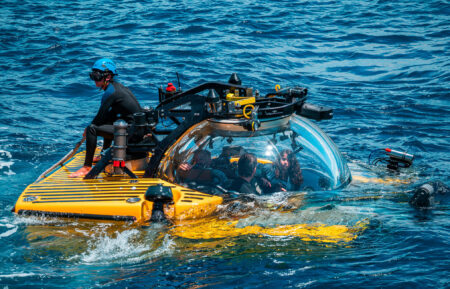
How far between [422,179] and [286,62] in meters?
8.26

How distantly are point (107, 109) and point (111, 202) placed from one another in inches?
63.3

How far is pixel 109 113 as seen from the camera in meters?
7.04

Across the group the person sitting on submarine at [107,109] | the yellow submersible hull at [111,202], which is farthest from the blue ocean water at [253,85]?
the person sitting on submarine at [107,109]

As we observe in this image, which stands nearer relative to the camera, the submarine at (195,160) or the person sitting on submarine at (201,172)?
the submarine at (195,160)

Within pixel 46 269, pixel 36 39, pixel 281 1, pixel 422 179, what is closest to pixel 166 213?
pixel 46 269

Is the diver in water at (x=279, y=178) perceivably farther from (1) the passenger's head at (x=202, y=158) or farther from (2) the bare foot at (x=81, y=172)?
(2) the bare foot at (x=81, y=172)

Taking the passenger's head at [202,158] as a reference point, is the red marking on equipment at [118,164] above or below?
below

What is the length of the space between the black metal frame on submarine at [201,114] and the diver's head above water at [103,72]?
0.72m

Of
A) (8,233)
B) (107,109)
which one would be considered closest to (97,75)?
(107,109)

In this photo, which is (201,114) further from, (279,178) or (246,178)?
(279,178)

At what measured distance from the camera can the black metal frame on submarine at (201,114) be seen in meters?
6.14

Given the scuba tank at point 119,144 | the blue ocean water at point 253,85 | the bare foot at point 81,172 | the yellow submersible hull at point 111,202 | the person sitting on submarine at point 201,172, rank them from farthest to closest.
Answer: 1. the bare foot at point 81,172
2. the scuba tank at point 119,144
3. the person sitting on submarine at point 201,172
4. the yellow submersible hull at point 111,202
5. the blue ocean water at point 253,85

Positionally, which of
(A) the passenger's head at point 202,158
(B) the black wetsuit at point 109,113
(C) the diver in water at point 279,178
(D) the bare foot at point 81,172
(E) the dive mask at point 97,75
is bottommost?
(D) the bare foot at point 81,172

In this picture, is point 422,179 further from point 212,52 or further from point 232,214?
point 212,52
